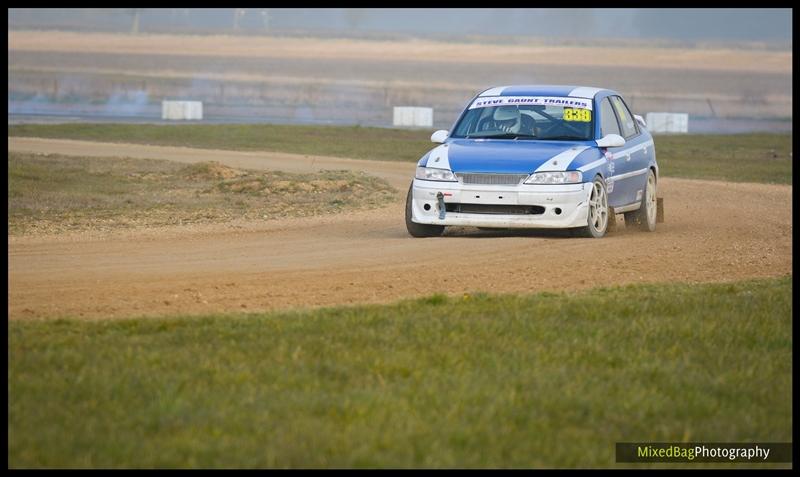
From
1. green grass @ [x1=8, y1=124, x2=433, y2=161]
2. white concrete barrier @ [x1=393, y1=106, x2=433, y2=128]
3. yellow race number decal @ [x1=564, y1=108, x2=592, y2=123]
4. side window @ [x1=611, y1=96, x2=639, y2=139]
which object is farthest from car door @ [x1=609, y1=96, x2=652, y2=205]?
white concrete barrier @ [x1=393, y1=106, x2=433, y2=128]

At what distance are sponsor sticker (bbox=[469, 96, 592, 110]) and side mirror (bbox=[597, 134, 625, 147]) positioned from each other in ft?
1.71

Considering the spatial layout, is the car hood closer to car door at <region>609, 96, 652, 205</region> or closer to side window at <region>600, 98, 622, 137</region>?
side window at <region>600, 98, 622, 137</region>

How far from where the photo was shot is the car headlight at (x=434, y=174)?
1332cm

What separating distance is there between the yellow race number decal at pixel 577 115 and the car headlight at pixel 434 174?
60.4 inches

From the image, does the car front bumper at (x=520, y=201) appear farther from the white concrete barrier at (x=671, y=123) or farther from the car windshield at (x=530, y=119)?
the white concrete barrier at (x=671, y=123)

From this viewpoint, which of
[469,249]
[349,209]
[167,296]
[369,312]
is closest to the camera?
[369,312]

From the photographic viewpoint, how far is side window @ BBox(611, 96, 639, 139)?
587 inches

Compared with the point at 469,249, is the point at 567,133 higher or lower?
higher

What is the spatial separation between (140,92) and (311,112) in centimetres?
1319

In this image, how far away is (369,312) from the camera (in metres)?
9.07

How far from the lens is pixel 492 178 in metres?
13.2

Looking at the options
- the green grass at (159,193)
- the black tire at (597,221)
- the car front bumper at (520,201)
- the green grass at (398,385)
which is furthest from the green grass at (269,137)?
the green grass at (398,385)
